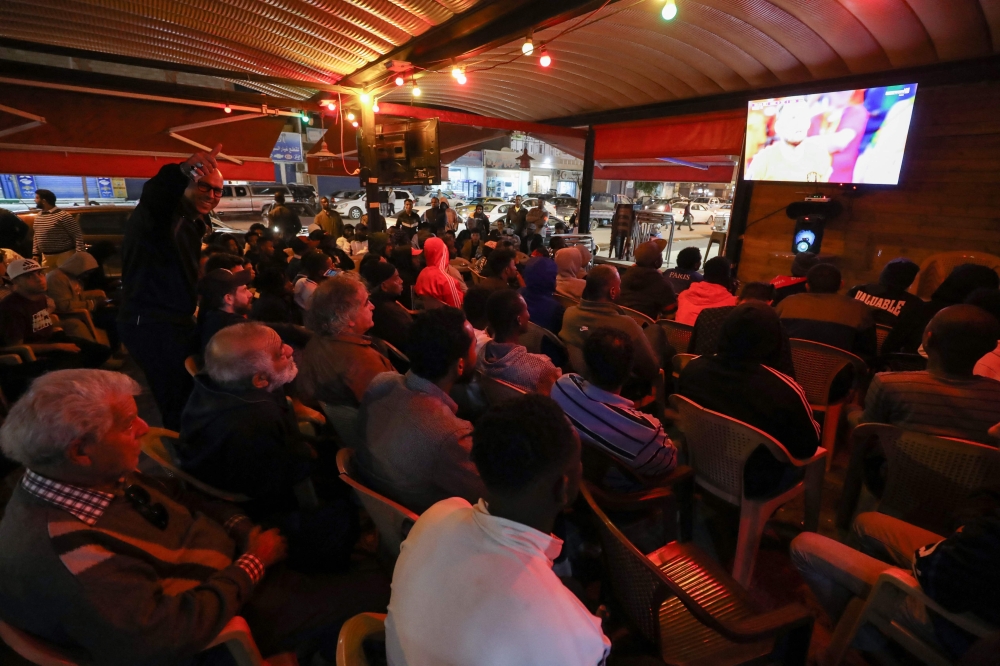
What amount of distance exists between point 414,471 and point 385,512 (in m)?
0.17

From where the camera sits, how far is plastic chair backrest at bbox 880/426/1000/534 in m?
1.82

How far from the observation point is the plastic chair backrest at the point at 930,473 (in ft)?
5.96

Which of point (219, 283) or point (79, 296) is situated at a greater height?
point (219, 283)

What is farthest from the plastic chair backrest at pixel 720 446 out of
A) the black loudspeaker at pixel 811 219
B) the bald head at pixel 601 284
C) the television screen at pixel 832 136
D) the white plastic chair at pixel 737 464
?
the black loudspeaker at pixel 811 219

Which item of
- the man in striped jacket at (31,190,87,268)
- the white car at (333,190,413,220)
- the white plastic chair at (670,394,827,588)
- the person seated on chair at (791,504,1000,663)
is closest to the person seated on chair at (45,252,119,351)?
the man in striped jacket at (31,190,87,268)

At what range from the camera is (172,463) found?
1975 millimetres

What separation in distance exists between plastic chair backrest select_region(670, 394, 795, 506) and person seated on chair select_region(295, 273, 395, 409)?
163 centimetres

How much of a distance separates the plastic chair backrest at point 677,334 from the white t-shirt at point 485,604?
3.10m

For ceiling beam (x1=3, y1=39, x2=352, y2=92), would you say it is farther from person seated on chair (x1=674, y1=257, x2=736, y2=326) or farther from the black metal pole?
person seated on chair (x1=674, y1=257, x2=736, y2=326)

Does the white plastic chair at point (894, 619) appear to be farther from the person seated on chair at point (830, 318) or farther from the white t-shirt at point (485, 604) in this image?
the person seated on chair at point (830, 318)

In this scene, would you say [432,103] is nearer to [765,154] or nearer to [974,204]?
[765,154]

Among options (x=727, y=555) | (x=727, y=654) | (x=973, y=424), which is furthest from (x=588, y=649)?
(x=973, y=424)

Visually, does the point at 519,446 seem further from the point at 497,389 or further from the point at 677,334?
the point at 677,334

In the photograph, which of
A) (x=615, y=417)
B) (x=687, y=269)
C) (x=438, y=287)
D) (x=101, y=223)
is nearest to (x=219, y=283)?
(x=438, y=287)
